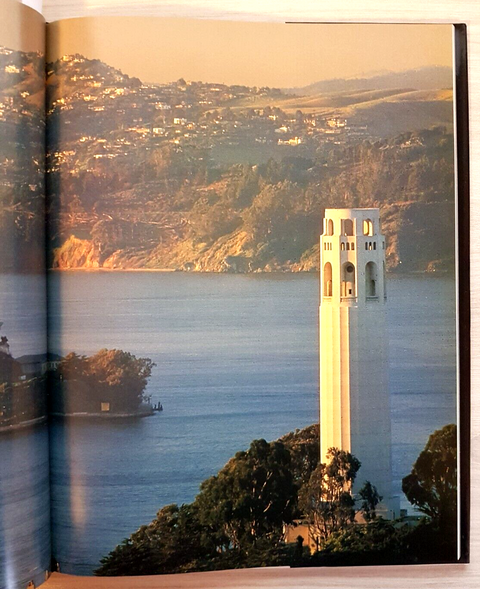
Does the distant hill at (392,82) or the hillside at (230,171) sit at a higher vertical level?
the distant hill at (392,82)

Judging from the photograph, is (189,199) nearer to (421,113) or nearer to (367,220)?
(367,220)

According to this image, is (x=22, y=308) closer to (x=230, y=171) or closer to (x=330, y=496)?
(x=230, y=171)

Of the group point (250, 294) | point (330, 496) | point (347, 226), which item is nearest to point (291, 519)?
point (330, 496)

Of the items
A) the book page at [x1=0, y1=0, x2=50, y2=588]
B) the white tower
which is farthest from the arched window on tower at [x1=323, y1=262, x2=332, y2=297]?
the book page at [x1=0, y1=0, x2=50, y2=588]

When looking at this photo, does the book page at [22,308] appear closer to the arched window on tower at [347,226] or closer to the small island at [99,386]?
the small island at [99,386]

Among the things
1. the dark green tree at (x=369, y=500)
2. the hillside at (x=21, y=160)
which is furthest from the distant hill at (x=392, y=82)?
the dark green tree at (x=369, y=500)

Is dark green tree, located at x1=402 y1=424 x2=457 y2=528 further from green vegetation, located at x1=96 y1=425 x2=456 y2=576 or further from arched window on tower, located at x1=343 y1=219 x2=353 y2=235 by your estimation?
arched window on tower, located at x1=343 y1=219 x2=353 y2=235
